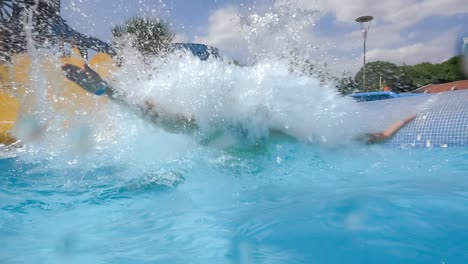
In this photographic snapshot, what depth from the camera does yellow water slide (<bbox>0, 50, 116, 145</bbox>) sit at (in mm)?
5207

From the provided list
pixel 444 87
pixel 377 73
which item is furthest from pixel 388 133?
pixel 444 87

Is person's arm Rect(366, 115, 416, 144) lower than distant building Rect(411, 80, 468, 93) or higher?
lower

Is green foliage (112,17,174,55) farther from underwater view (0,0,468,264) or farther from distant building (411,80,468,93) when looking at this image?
distant building (411,80,468,93)

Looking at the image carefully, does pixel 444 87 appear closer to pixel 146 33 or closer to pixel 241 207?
pixel 146 33

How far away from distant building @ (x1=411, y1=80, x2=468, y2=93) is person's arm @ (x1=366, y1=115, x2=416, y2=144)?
6.60 meters

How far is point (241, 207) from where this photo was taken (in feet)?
8.99

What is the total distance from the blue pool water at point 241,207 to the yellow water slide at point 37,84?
1309 mm

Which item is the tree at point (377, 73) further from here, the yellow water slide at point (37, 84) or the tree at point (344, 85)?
the yellow water slide at point (37, 84)

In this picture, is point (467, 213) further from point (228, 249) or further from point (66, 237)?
point (66, 237)

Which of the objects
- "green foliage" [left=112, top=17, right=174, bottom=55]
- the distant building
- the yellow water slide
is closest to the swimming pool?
the yellow water slide

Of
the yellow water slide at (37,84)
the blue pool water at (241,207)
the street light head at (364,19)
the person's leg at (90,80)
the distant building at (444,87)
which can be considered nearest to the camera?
the blue pool water at (241,207)

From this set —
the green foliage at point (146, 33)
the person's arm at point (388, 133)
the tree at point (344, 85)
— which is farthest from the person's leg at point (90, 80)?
the person's arm at point (388, 133)

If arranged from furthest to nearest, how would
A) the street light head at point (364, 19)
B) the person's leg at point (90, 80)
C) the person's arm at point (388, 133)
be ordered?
the street light head at point (364, 19) < the person's arm at point (388, 133) < the person's leg at point (90, 80)

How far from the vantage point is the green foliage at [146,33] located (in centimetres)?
565
